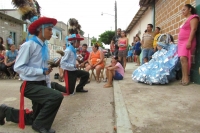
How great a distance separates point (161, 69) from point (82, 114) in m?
2.90

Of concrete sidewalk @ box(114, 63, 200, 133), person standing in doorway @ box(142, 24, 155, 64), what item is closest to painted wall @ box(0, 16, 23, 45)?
person standing in doorway @ box(142, 24, 155, 64)

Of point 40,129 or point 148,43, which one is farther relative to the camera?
point 148,43

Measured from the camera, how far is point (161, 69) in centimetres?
591

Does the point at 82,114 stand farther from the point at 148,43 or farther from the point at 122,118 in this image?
the point at 148,43

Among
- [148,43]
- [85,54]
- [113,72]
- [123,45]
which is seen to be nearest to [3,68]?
[85,54]

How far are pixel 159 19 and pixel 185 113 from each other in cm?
653

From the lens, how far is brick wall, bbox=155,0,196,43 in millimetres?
6559

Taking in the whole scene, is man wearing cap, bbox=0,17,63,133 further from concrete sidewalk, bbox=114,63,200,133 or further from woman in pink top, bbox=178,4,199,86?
woman in pink top, bbox=178,4,199,86

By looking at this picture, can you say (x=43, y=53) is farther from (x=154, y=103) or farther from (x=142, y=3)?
(x=142, y=3)

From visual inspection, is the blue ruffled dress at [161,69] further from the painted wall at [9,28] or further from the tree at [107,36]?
the tree at [107,36]

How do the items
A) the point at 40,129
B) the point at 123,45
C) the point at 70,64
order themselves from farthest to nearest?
the point at 123,45, the point at 70,64, the point at 40,129

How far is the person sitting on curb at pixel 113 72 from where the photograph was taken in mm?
6799

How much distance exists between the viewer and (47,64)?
3.44 meters

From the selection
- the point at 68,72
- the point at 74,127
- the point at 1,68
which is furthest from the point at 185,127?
the point at 1,68
